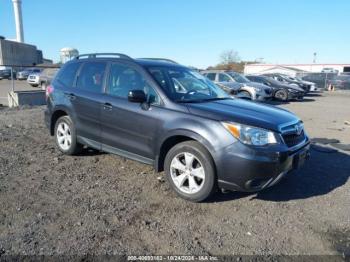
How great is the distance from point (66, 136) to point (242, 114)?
11.1 feet

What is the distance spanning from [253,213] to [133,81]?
2.49m

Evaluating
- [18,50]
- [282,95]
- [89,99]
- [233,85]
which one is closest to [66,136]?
[89,99]

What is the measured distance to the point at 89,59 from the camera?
5.61 m

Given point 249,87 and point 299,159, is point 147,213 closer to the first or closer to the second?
point 299,159

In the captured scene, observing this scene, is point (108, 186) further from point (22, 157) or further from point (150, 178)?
point (22, 157)

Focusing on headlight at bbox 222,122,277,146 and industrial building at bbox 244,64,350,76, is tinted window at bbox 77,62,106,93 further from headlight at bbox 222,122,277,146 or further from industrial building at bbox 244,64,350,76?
industrial building at bbox 244,64,350,76

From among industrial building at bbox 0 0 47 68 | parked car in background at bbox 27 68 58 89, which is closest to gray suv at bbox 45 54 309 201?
parked car in background at bbox 27 68 58 89

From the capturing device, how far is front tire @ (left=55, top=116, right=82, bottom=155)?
225 inches

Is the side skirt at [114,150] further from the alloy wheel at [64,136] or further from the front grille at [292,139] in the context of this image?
the front grille at [292,139]

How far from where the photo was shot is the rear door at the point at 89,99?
5.16 metres

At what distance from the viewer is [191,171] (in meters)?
4.12

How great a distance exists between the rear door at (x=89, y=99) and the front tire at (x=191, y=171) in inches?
60.8

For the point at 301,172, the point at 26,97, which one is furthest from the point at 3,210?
the point at 26,97

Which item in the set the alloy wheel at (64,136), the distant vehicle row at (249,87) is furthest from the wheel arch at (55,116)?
the distant vehicle row at (249,87)
